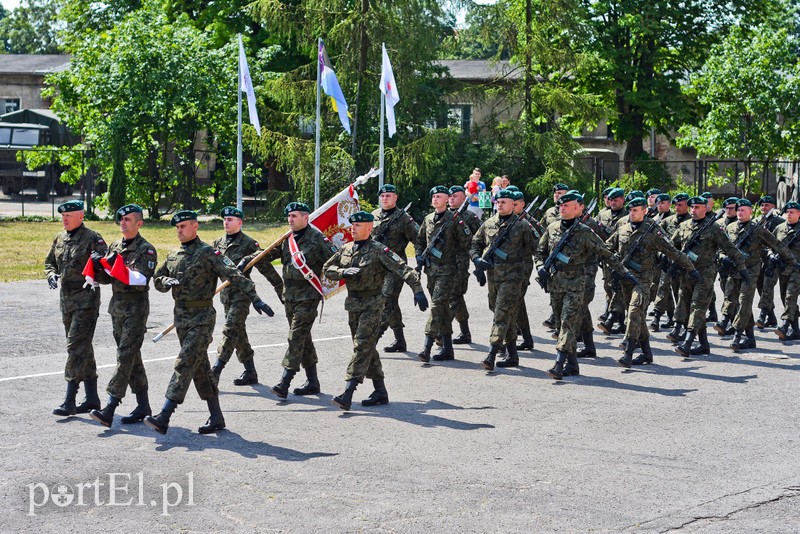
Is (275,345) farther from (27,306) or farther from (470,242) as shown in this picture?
(27,306)

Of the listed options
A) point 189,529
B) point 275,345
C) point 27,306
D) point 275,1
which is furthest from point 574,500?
point 275,1

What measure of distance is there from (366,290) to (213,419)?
82.3 inches

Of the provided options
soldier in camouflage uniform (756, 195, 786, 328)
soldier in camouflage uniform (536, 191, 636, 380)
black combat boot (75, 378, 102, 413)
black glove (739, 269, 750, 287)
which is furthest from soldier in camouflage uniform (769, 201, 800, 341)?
black combat boot (75, 378, 102, 413)

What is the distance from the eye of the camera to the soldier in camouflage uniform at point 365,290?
10.8m

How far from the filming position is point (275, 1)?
3178cm

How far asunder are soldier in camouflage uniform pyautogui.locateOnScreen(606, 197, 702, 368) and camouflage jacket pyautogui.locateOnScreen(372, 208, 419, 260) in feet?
8.67

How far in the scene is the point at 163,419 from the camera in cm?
960

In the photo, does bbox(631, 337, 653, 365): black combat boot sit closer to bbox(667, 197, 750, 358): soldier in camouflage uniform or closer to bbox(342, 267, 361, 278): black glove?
bbox(667, 197, 750, 358): soldier in camouflage uniform

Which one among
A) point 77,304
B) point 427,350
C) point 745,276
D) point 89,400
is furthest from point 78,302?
point 745,276

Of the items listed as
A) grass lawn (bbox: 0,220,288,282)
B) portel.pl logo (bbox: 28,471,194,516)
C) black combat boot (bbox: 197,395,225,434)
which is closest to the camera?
portel.pl logo (bbox: 28,471,194,516)

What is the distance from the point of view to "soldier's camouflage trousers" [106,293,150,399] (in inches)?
389

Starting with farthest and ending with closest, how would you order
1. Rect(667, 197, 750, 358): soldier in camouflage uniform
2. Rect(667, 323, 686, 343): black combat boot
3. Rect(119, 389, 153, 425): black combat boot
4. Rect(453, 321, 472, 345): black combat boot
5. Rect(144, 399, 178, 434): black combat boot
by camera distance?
Rect(667, 323, 686, 343): black combat boot → Rect(453, 321, 472, 345): black combat boot → Rect(667, 197, 750, 358): soldier in camouflage uniform → Rect(119, 389, 153, 425): black combat boot → Rect(144, 399, 178, 434): black combat boot

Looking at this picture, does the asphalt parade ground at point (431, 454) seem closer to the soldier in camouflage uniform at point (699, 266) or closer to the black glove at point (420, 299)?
the soldier in camouflage uniform at point (699, 266)

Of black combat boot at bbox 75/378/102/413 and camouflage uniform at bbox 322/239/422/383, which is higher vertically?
camouflage uniform at bbox 322/239/422/383
